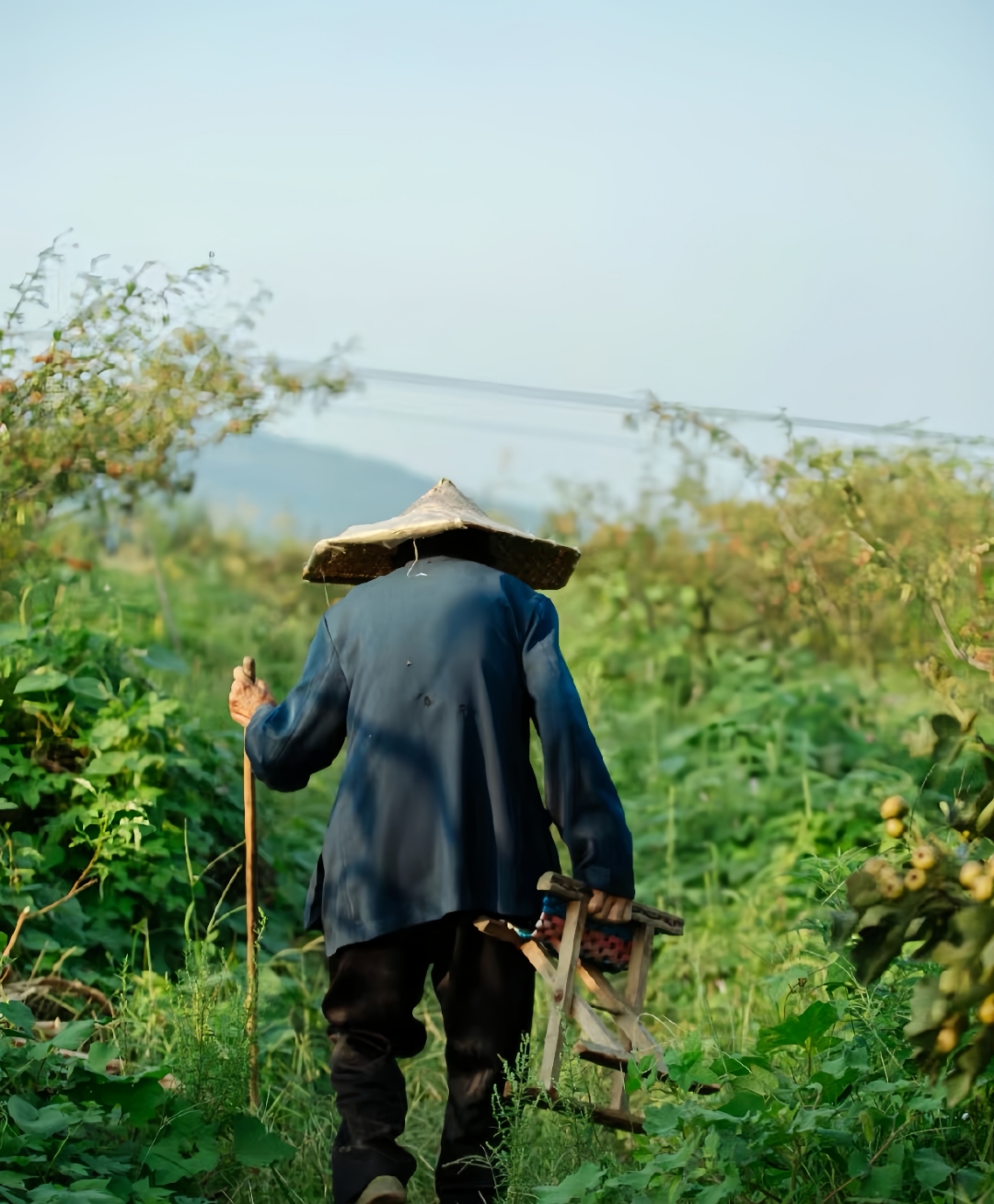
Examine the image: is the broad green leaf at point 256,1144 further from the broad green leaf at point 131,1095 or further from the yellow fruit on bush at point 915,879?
the yellow fruit on bush at point 915,879

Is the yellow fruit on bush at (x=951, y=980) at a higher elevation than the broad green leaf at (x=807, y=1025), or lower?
higher

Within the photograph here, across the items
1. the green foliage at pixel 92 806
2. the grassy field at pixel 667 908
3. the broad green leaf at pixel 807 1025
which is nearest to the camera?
the grassy field at pixel 667 908

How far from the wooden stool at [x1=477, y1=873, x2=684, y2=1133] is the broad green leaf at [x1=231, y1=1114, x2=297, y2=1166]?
29.4 inches

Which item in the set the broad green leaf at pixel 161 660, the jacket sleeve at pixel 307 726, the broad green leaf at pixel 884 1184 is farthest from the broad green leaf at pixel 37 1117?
the broad green leaf at pixel 161 660

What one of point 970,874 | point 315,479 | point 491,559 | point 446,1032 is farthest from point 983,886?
point 315,479

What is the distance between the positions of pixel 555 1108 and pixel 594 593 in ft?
19.9

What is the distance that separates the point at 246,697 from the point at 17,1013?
0.96 metres

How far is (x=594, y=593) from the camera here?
9.65 m

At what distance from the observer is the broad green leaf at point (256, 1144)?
368cm

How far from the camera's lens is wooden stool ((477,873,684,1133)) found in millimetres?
3361

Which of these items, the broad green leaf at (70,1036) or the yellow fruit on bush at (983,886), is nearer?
the yellow fruit on bush at (983,886)

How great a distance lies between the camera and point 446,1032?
11.8ft

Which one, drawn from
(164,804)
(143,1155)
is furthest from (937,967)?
(164,804)

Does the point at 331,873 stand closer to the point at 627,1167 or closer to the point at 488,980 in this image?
the point at 488,980
